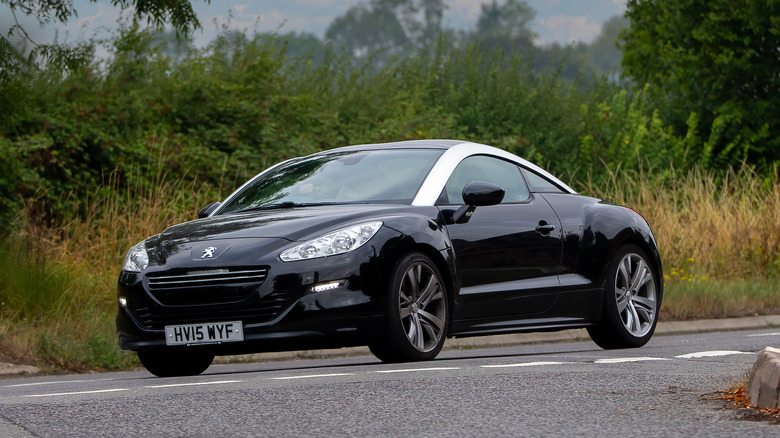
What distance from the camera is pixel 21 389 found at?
8906 mm

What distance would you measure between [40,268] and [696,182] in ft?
34.8

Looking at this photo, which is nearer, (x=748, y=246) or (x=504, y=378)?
(x=504, y=378)

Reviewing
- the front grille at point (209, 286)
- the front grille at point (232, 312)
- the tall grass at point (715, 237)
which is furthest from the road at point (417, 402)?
the tall grass at point (715, 237)

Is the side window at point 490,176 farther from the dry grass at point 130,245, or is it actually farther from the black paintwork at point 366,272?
the dry grass at point 130,245

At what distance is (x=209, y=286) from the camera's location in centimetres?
848

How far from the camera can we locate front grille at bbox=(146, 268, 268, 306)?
27.6 ft

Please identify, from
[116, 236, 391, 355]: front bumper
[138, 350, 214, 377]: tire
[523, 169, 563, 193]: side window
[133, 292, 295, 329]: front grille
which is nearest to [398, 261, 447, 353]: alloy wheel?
[116, 236, 391, 355]: front bumper

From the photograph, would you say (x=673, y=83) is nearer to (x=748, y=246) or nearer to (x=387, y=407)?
(x=748, y=246)

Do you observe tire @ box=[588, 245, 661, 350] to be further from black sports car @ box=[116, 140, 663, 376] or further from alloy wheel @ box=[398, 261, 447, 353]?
alloy wheel @ box=[398, 261, 447, 353]

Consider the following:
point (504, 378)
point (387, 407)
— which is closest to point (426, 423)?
point (387, 407)

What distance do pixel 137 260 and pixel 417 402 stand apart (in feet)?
10.0

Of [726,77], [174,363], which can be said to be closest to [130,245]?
[174,363]

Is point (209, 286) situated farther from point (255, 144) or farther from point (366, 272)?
point (255, 144)

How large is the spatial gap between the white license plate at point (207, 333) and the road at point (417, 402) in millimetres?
255
